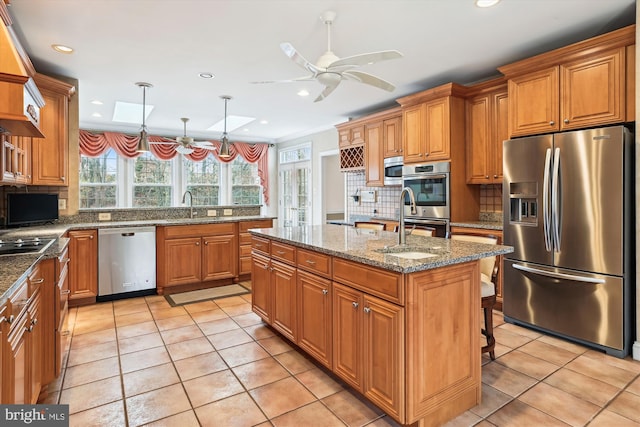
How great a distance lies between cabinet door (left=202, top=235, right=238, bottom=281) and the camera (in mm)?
4773

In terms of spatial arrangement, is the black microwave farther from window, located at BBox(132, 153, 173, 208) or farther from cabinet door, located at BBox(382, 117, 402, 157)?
cabinet door, located at BBox(382, 117, 402, 157)

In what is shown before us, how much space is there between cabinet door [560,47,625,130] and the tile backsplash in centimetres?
134

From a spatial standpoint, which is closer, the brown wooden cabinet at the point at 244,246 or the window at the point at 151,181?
the brown wooden cabinet at the point at 244,246

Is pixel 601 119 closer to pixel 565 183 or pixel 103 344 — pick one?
pixel 565 183

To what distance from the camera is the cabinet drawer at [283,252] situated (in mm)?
2766

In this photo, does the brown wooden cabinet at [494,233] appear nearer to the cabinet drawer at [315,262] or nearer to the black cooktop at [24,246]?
the cabinet drawer at [315,262]

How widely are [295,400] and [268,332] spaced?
3.76ft

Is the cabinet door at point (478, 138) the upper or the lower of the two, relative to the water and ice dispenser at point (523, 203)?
upper

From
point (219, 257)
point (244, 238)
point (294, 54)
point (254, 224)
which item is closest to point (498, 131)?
point (294, 54)

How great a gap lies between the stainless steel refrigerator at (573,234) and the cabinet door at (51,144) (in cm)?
447

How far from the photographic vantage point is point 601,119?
2889 millimetres

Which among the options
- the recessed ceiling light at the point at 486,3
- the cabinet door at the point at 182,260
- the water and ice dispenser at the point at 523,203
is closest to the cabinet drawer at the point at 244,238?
the cabinet door at the point at 182,260

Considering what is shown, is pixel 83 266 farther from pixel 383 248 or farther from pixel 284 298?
pixel 383 248

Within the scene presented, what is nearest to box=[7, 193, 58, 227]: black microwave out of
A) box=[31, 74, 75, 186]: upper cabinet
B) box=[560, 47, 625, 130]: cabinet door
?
box=[31, 74, 75, 186]: upper cabinet
